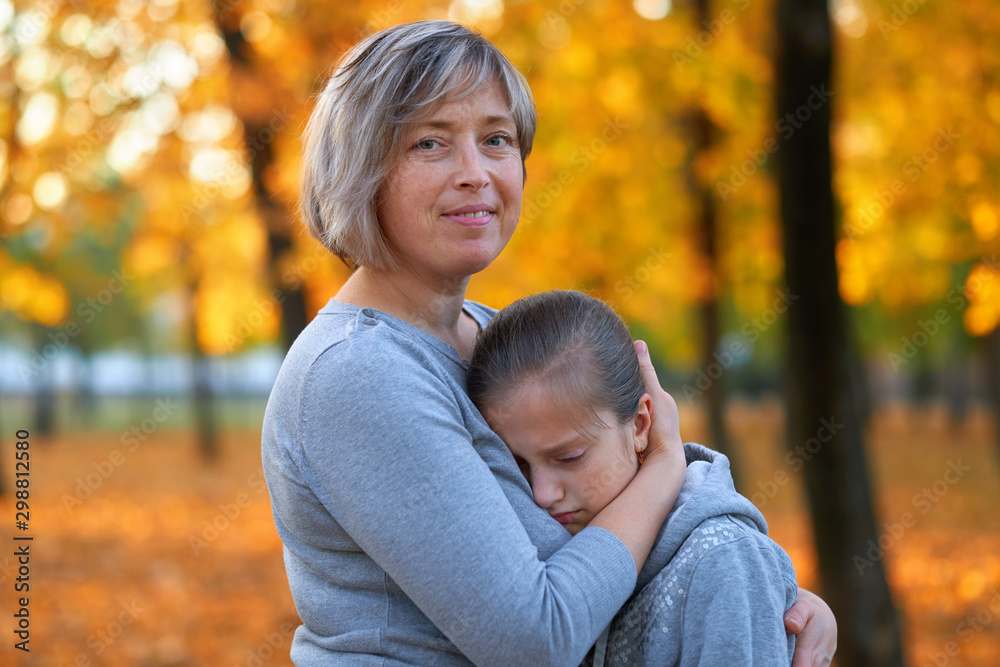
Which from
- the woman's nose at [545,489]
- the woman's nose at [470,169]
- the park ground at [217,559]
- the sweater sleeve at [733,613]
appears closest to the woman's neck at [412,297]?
the woman's nose at [470,169]

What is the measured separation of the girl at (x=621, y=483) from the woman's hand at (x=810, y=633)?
0.11 feet

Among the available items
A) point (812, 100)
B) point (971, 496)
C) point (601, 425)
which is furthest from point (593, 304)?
point (971, 496)

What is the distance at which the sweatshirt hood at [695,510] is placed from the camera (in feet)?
6.00

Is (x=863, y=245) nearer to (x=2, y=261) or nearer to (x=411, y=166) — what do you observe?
(x=411, y=166)

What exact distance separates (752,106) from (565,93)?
2.09 metres

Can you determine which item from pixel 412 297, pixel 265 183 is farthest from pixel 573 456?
pixel 265 183

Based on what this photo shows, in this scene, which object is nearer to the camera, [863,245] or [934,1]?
[934,1]

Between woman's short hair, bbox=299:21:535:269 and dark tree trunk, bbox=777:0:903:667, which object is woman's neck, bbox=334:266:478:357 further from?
dark tree trunk, bbox=777:0:903:667

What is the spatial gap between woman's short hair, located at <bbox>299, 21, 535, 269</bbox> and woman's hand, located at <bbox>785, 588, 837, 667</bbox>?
1238 millimetres

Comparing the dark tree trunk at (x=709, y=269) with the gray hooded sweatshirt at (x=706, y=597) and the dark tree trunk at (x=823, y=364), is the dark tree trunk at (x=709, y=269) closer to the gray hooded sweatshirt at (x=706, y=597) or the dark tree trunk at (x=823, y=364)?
the dark tree trunk at (x=823, y=364)

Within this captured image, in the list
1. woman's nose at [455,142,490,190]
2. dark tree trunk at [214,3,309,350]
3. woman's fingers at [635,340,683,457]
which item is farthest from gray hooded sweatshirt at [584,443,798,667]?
dark tree trunk at [214,3,309,350]

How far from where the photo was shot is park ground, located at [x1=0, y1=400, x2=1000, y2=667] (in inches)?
259

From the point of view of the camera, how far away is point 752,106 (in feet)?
24.7

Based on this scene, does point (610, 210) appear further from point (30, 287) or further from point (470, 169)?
point (470, 169)
